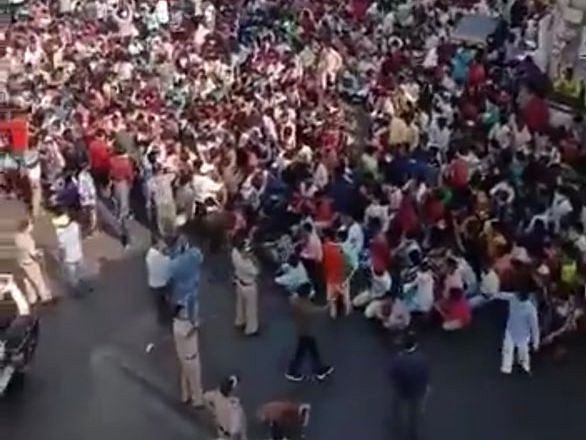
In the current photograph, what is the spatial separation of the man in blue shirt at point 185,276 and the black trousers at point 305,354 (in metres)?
1.44

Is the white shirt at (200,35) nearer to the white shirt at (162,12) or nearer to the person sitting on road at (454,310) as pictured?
the white shirt at (162,12)

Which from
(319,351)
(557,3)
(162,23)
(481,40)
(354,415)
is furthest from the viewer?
(162,23)

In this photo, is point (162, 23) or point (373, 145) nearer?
point (373, 145)

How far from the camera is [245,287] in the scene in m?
21.5

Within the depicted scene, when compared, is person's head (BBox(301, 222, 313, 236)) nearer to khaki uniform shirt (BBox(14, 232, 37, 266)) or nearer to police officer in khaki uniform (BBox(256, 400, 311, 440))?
khaki uniform shirt (BBox(14, 232, 37, 266))

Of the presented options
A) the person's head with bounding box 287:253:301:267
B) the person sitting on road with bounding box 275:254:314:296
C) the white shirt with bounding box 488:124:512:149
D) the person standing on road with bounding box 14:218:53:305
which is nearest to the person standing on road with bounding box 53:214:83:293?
the person standing on road with bounding box 14:218:53:305

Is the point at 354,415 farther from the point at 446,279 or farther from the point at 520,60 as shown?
the point at 520,60

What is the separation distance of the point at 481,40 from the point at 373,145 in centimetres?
625

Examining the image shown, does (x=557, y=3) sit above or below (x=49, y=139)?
above

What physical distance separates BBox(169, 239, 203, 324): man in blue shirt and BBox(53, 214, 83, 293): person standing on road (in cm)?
235

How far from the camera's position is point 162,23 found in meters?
34.8

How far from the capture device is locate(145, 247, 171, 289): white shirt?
70.1ft

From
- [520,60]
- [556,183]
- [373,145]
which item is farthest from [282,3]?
[556,183]

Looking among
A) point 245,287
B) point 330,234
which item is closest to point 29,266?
point 245,287
